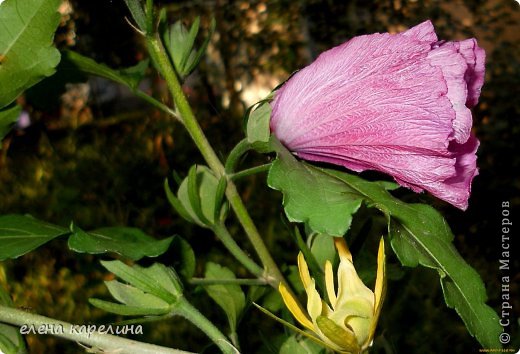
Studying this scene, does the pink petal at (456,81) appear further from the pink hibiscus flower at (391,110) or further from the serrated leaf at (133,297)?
the serrated leaf at (133,297)

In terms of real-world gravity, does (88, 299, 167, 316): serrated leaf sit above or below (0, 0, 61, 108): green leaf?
below

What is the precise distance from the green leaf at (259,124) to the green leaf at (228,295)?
0.10m

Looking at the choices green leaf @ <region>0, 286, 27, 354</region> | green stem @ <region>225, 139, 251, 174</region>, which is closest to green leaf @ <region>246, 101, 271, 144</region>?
green stem @ <region>225, 139, 251, 174</region>

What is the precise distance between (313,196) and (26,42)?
0.40ft

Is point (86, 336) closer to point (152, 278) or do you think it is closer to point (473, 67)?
point (152, 278)

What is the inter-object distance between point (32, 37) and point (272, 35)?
130 cm

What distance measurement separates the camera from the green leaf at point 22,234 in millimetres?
241

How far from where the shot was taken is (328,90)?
22 centimetres

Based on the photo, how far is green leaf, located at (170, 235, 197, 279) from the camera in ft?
0.89

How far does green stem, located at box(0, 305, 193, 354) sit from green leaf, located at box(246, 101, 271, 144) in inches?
3.0

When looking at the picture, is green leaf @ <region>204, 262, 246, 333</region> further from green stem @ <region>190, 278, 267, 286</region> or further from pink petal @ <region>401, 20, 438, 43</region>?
pink petal @ <region>401, 20, 438, 43</region>

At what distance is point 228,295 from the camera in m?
0.30

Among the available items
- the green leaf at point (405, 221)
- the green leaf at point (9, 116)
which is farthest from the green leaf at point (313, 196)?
the green leaf at point (9, 116)

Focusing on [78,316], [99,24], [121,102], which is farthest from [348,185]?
[121,102]
